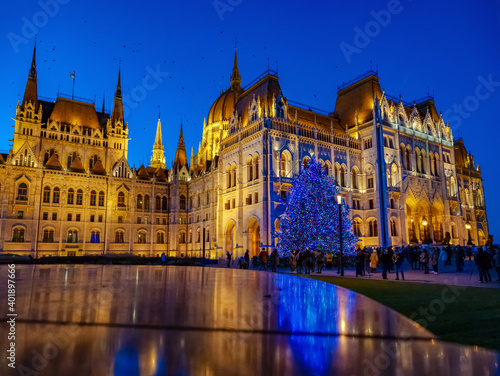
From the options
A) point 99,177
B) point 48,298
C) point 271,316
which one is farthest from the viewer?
point 99,177

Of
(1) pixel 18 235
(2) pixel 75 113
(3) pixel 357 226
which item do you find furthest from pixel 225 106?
(1) pixel 18 235

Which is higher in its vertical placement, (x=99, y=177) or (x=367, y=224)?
(x=99, y=177)

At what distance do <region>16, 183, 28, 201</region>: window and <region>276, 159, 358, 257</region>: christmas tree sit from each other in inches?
1478

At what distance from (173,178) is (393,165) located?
33652 mm

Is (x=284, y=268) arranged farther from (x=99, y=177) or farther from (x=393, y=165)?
(x=99, y=177)

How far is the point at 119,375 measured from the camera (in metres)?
3.98

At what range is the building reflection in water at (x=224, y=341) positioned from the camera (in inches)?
172

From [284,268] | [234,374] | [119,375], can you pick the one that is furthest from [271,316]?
[284,268]

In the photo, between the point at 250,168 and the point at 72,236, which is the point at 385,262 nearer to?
the point at 250,168

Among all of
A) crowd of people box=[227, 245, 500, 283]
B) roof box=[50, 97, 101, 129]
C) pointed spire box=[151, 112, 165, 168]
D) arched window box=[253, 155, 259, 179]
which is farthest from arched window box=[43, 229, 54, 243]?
pointed spire box=[151, 112, 165, 168]

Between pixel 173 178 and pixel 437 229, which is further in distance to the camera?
pixel 173 178

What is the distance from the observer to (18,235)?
160ft

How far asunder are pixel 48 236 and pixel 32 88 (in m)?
27.4

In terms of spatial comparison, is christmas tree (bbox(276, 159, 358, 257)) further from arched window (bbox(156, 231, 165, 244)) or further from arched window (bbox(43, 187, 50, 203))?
arched window (bbox(43, 187, 50, 203))
